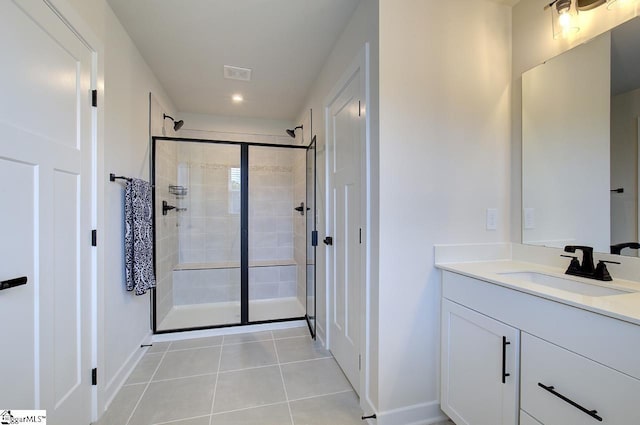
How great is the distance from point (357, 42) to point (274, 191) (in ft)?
8.23

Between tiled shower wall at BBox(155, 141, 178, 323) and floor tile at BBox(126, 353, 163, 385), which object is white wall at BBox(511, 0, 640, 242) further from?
tiled shower wall at BBox(155, 141, 178, 323)

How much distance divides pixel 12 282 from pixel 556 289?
2212 mm

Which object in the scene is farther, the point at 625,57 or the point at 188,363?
the point at 188,363

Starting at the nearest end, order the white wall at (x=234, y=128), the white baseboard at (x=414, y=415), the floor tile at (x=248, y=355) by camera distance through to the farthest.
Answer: the white baseboard at (x=414, y=415), the floor tile at (x=248, y=355), the white wall at (x=234, y=128)

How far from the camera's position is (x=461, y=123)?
5.38 feet

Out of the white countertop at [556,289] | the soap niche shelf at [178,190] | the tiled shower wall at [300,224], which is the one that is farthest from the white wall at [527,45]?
the soap niche shelf at [178,190]

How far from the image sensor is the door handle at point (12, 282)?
3.23 ft

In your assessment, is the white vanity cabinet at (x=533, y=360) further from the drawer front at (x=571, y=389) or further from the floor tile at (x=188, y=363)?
the floor tile at (x=188, y=363)

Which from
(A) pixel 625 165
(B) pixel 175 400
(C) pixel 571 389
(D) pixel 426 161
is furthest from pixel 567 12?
(B) pixel 175 400

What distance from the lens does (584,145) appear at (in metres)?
1.43

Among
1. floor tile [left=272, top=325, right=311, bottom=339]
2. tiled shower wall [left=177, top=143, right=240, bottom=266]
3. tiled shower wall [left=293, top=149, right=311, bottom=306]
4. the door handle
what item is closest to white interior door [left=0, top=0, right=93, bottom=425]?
the door handle

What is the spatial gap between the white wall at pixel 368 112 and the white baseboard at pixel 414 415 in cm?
8

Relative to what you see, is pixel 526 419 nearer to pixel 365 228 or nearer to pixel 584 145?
pixel 365 228

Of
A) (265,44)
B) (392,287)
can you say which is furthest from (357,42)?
(392,287)
